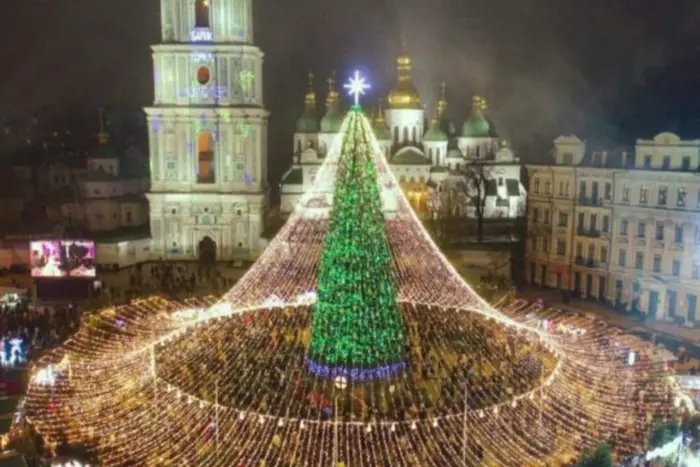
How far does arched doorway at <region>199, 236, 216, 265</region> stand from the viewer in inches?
1742

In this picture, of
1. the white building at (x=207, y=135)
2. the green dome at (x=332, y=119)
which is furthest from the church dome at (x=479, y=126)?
the white building at (x=207, y=135)

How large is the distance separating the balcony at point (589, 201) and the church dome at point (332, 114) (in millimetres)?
24571

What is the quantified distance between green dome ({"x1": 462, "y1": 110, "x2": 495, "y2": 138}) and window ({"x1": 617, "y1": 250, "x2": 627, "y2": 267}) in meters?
23.5

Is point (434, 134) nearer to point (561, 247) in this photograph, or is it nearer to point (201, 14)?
point (561, 247)

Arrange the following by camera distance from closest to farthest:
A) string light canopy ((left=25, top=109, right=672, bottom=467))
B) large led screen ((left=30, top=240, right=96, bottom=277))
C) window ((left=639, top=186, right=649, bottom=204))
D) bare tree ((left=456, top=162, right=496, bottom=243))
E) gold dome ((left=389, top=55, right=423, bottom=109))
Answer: string light canopy ((left=25, top=109, right=672, bottom=467)) < window ((left=639, top=186, right=649, bottom=204)) < large led screen ((left=30, top=240, right=96, bottom=277)) < bare tree ((left=456, top=162, right=496, bottom=243)) < gold dome ((left=389, top=55, right=423, bottom=109))

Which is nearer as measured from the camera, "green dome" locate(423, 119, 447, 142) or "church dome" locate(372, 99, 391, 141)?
"church dome" locate(372, 99, 391, 141)

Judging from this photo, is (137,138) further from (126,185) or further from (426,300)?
(426,300)

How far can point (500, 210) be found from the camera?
2094 inches

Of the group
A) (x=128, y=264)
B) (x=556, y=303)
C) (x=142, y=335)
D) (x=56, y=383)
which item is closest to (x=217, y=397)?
(x=56, y=383)

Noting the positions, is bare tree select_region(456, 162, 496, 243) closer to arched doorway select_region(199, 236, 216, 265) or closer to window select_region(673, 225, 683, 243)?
window select_region(673, 225, 683, 243)

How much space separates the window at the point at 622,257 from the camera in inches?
1377

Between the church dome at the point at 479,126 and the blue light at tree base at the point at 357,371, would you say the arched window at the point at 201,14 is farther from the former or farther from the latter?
the blue light at tree base at the point at 357,371

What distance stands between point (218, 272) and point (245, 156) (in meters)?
7.27

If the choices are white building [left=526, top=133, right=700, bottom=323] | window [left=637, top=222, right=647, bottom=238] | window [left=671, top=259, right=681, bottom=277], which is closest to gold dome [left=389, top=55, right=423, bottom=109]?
white building [left=526, top=133, right=700, bottom=323]
